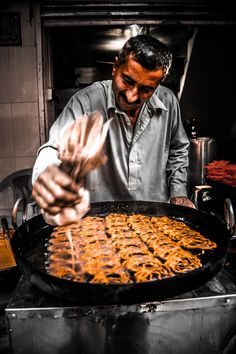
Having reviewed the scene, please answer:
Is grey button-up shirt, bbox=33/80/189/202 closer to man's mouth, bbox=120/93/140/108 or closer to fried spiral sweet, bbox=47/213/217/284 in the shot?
man's mouth, bbox=120/93/140/108

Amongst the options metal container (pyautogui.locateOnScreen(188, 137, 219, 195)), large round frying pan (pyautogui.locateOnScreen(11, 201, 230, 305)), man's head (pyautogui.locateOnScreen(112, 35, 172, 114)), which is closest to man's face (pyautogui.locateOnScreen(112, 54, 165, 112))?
man's head (pyautogui.locateOnScreen(112, 35, 172, 114))

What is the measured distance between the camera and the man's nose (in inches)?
98.7

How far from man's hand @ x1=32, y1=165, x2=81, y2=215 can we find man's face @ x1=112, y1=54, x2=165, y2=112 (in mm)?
1270

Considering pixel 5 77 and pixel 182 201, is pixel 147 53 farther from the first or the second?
pixel 5 77

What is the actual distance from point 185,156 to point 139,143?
0.64m

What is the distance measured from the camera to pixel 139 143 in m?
3.26

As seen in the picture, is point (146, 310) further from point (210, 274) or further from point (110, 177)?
point (110, 177)

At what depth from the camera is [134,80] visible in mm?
2443

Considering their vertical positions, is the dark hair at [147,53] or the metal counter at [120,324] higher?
the dark hair at [147,53]

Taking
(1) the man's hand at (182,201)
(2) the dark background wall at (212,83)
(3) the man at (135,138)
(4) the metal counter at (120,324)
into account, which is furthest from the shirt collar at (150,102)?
(2) the dark background wall at (212,83)

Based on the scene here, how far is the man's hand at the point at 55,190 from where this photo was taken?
4.75ft

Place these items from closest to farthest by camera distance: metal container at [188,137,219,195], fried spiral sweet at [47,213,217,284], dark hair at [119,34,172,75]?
fried spiral sweet at [47,213,217,284] < dark hair at [119,34,172,75] < metal container at [188,137,219,195]

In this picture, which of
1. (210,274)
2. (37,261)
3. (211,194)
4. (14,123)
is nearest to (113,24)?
(14,123)

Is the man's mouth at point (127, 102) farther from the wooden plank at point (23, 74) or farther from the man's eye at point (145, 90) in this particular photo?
the wooden plank at point (23, 74)
